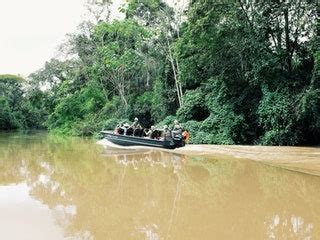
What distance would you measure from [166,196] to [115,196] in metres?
1.06

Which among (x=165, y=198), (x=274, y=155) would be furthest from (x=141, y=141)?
(x=165, y=198)

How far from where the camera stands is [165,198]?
26.6 feet

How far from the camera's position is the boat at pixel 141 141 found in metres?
18.0

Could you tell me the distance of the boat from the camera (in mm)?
18031

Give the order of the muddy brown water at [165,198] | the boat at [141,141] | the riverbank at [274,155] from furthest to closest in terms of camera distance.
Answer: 1. the boat at [141,141]
2. the riverbank at [274,155]
3. the muddy brown water at [165,198]

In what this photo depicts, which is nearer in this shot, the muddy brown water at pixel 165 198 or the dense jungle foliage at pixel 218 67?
the muddy brown water at pixel 165 198

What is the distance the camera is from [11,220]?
6578 mm

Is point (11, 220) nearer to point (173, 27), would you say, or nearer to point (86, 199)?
point (86, 199)

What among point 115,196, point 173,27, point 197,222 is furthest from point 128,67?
point 197,222

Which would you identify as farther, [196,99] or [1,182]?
[196,99]

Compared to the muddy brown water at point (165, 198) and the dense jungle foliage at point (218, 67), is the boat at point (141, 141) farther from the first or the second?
the muddy brown water at point (165, 198)

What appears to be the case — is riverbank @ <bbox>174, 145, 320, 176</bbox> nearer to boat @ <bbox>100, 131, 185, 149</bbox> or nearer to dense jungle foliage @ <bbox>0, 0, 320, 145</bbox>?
boat @ <bbox>100, 131, 185, 149</bbox>

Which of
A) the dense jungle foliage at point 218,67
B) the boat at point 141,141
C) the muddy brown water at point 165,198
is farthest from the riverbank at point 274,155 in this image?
the dense jungle foliage at point 218,67

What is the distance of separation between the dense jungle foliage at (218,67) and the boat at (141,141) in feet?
7.18
